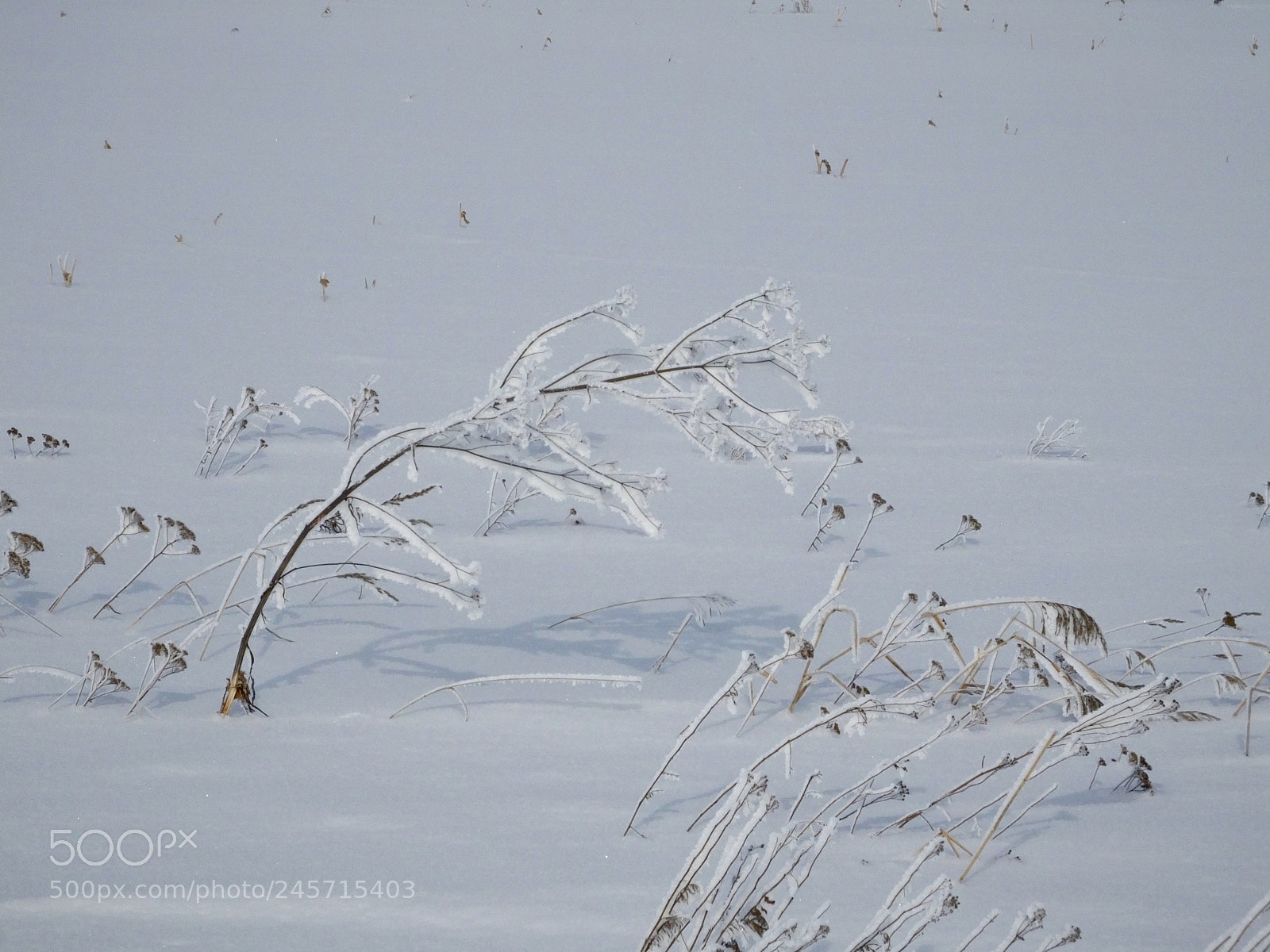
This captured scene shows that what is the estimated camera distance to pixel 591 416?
153 inches

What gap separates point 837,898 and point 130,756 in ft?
3.57

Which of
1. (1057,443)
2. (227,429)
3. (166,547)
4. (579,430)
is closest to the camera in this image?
(579,430)

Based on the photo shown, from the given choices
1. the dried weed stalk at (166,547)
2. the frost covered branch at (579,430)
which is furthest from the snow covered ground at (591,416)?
the frost covered branch at (579,430)

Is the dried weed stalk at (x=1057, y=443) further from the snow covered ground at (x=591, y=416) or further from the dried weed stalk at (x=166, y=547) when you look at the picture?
the dried weed stalk at (x=166, y=547)

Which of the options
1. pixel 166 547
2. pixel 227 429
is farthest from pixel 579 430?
pixel 227 429

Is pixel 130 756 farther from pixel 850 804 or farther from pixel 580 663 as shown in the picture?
pixel 850 804

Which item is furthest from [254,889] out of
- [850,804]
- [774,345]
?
[774,345]

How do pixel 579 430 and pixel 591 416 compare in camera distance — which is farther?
pixel 591 416

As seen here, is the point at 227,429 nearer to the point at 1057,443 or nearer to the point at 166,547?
the point at 166,547

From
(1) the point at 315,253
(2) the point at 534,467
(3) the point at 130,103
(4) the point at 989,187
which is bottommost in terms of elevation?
(2) the point at 534,467

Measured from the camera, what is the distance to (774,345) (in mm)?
1834

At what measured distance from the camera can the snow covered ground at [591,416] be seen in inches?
56.7

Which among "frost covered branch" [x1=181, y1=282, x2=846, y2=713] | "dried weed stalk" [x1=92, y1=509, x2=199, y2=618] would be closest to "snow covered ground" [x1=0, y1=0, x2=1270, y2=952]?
"dried weed stalk" [x1=92, y1=509, x2=199, y2=618]

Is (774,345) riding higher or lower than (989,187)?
lower
